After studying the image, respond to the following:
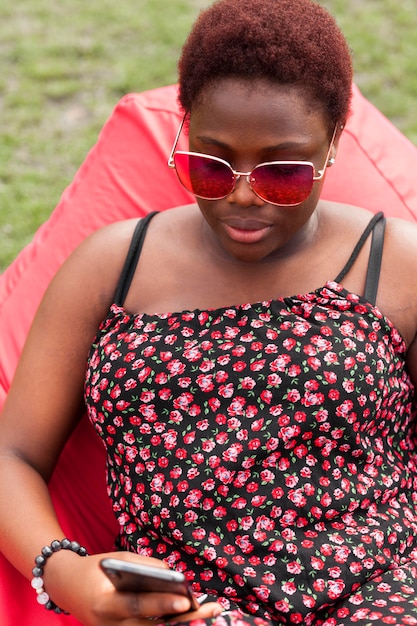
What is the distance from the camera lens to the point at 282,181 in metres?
1.81

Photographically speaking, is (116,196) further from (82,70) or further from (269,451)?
(82,70)

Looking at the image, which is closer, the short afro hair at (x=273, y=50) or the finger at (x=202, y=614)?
the finger at (x=202, y=614)

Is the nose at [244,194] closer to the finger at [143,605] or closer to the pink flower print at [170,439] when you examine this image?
the pink flower print at [170,439]

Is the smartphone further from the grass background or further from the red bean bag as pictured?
the grass background

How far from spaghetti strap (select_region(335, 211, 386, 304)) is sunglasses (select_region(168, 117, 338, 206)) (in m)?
0.26

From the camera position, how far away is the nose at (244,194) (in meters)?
1.82

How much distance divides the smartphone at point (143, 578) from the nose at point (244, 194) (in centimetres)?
77

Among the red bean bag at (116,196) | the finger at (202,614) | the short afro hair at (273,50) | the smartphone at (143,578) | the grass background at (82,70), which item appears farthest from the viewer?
the grass background at (82,70)

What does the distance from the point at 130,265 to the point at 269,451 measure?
1.91ft

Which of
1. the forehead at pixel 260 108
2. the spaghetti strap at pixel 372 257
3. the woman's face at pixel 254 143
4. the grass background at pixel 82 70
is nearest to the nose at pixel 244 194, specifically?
the woman's face at pixel 254 143

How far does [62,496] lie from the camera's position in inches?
93.6

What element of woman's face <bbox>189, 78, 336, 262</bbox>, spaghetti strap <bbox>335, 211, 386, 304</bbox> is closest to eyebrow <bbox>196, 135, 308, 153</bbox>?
woman's face <bbox>189, 78, 336, 262</bbox>

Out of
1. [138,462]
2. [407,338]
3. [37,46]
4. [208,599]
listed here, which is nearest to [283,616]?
[208,599]

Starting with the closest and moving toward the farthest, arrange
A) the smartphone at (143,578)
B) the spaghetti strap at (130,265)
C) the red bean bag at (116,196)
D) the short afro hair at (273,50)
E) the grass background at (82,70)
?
the smartphone at (143,578)
the short afro hair at (273,50)
the spaghetti strap at (130,265)
the red bean bag at (116,196)
the grass background at (82,70)
